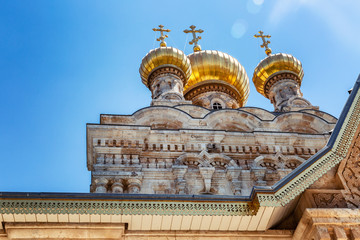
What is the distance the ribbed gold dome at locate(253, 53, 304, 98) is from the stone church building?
0.04 metres

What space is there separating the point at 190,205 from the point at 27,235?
56.5 inches

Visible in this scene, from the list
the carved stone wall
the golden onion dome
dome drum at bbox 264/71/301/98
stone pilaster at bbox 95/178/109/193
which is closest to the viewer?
stone pilaster at bbox 95/178/109/193

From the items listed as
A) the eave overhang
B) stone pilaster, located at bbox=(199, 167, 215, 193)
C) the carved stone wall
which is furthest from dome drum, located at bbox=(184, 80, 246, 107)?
the eave overhang

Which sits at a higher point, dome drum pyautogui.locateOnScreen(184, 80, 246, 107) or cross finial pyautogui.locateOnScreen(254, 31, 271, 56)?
cross finial pyautogui.locateOnScreen(254, 31, 271, 56)

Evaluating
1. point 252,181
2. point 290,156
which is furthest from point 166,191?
point 290,156

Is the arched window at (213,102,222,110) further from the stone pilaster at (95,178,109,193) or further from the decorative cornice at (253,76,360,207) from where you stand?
the decorative cornice at (253,76,360,207)

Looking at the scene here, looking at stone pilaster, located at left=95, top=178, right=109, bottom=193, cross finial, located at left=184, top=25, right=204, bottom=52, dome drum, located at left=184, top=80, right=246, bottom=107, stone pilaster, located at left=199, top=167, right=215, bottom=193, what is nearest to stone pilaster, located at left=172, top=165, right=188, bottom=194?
stone pilaster, located at left=199, top=167, right=215, bottom=193

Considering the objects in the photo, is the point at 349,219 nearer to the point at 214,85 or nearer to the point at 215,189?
the point at 215,189

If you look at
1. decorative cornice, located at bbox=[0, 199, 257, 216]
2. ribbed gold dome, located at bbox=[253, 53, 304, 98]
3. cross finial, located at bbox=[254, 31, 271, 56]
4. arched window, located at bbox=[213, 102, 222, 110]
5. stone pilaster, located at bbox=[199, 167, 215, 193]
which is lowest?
decorative cornice, located at bbox=[0, 199, 257, 216]

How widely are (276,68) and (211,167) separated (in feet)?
26.2

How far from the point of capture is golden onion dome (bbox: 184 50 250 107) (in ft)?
57.3

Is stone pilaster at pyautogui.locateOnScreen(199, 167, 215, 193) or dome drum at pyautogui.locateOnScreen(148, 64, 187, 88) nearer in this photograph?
stone pilaster at pyautogui.locateOnScreen(199, 167, 215, 193)

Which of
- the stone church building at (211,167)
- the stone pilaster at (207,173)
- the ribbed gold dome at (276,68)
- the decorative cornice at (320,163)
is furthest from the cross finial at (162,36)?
the decorative cornice at (320,163)

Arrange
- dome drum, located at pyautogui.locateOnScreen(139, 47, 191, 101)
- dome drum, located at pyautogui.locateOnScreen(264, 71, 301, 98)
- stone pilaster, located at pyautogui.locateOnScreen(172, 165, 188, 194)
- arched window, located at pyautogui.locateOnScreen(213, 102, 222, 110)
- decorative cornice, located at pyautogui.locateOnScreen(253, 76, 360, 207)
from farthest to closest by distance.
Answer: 1. dome drum, located at pyautogui.locateOnScreen(264, 71, 301, 98)
2. arched window, located at pyautogui.locateOnScreen(213, 102, 222, 110)
3. dome drum, located at pyautogui.locateOnScreen(139, 47, 191, 101)
4. stone pilaster, located at pyautogui.locateOnScreen(172, 165, 188, 194)
5. decorative cornice, located at pyautogui.locateOnScreen(253, 76, 360, 207)
